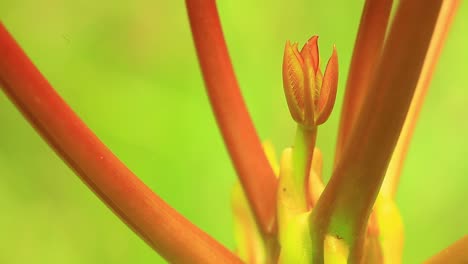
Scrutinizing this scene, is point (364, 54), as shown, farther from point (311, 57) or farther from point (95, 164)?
point (95, 164)

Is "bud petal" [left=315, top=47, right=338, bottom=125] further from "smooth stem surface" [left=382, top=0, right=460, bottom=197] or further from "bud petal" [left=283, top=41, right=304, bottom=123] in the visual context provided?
"smooth stem surface" [left=382, top=0, right=460, bottom=197]

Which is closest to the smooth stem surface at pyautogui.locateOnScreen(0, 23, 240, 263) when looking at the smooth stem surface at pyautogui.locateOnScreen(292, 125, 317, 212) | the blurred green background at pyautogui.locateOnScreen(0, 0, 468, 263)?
the smooth stem surface at pyautogui.locateOnScreen(292, 125, 317, 212)

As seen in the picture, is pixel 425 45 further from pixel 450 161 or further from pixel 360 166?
pixel 450 161

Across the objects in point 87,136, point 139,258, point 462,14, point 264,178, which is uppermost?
point 87,136

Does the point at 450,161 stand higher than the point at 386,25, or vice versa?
the point at 386,25

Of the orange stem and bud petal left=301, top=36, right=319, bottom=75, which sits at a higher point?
bud petal left=301, top=36, right=319, bottom=75

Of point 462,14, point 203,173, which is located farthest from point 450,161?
point 203,173

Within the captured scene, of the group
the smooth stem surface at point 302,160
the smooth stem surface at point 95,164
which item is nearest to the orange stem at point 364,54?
the smooth stem surface at point 302,160

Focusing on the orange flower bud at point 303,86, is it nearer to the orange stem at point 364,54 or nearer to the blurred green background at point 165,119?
the orange stem at point 364,54
